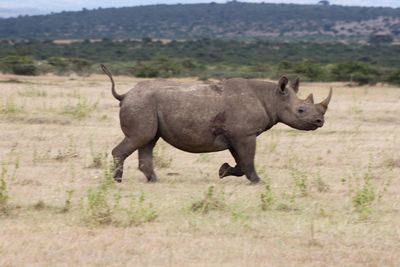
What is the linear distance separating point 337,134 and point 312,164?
13.6 ft

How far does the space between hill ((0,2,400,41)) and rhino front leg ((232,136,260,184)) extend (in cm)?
12176

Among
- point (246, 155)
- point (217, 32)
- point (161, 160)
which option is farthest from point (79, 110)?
point (217, 32)

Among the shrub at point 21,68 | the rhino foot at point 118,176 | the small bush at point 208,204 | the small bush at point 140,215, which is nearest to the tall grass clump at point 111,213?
the small bush at point 140,215

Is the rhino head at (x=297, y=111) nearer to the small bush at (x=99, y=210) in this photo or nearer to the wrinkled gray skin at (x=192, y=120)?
the wrinkled gray skin at (x=192, y=120)

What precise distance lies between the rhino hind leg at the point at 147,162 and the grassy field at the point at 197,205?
0.15 meters

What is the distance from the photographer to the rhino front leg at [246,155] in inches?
440

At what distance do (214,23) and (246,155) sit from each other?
15390 cm

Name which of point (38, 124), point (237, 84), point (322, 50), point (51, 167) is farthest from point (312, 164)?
point (322, 50)

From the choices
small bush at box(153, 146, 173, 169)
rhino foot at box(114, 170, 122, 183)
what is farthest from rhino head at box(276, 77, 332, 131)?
rhino foot at box(114, 170, 122, 183)

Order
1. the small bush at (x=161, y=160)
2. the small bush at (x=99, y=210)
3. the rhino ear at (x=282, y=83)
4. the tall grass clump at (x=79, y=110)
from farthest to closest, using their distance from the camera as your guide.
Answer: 1. the tall grass clump at (x=79, y=110)
2. the small bush at (x=161, y=160)
3. the rhino ear at (x=282, y=83)
4. the small bush at (x=99, y=210)

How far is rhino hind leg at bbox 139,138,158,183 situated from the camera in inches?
443

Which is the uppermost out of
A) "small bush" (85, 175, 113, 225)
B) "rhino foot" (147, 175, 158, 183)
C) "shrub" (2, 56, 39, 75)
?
"small bush" (85, 175, 113, 225)

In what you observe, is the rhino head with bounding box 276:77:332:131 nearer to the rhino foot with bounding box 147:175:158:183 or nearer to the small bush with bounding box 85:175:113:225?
the rhino foot with bounding box 147:175:158:183

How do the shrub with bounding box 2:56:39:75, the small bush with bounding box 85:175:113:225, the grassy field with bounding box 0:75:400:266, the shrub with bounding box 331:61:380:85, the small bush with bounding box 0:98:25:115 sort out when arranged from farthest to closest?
the shrub with bounding box 2:56:39:75 < the shrub with bounding box 331:61:380:85 < the small bush with bounding box 0:98:25:115 < the small bush with bounding box 85:175:113:225 < the grassy field with bounding box 0:75:400:266
